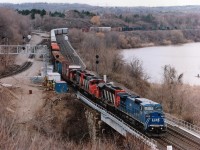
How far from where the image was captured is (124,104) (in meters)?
24.2

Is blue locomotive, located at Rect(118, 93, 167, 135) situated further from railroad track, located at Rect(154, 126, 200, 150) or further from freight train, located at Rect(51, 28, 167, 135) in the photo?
railroad track, located at Rect(154, 126, 200, 150)

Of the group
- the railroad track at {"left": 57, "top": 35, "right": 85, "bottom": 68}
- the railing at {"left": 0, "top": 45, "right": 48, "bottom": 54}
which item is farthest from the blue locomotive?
the railroad track at {"left": 57, "top": 35, "right": 85, "bottom": 68}

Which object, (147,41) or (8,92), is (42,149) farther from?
(147,41)

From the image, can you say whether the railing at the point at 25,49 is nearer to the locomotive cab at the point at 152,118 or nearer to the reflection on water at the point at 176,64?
the reflection on water at the point at 176,64

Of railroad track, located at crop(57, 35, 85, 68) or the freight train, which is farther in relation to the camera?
railroad track, located at crop(57, 35, 85, 68)

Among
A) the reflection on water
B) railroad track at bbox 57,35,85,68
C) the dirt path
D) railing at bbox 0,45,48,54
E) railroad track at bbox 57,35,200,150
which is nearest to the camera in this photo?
railroad track at bbox 57,35,200,150

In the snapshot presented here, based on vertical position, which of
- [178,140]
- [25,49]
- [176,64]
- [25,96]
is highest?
[25,49]

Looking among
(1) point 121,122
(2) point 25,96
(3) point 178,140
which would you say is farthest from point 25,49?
(3) point 178,140

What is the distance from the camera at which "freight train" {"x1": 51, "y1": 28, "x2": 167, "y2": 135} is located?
21.6 m

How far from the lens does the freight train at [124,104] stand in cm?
2159

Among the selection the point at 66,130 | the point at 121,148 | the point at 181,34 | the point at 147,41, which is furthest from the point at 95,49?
the point at 181,34

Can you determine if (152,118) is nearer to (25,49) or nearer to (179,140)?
(179,140)

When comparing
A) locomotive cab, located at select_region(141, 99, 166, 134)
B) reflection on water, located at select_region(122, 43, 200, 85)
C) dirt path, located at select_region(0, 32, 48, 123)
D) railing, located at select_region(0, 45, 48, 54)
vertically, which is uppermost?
railing, located at select_region(0, 45, 48, 54)

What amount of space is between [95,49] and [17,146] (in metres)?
50.0
